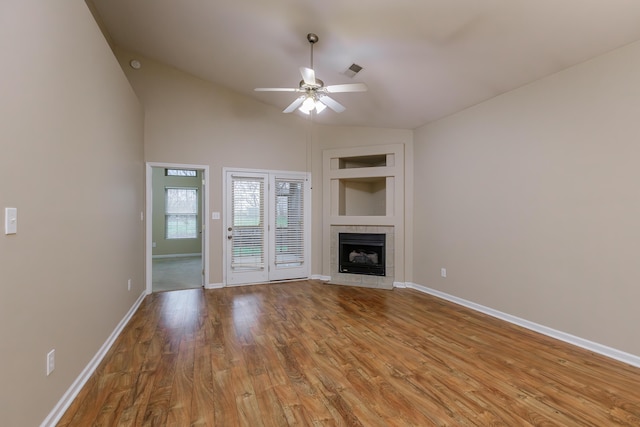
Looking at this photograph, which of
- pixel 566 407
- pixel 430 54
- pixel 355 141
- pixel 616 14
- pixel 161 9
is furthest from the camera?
Result: pixel 355 141

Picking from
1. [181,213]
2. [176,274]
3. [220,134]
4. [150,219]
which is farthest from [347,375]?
[181,213]

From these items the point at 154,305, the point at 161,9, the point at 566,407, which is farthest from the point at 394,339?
the point at 161,9

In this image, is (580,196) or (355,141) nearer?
(580,196)

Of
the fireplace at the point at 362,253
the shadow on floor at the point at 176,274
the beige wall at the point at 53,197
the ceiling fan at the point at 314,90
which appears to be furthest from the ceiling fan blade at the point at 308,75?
the shadow on floor at the point at 176,274

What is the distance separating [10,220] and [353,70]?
11.4 ft

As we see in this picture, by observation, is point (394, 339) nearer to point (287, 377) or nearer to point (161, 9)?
point (287, 377)

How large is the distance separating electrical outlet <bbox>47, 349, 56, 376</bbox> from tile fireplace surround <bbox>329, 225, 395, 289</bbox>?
13.3ft

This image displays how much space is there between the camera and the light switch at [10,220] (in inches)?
53.1

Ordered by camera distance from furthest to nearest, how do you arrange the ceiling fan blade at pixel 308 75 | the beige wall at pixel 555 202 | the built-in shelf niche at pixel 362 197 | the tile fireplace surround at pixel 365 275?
the built-in shelf niche at pixel 362 197
the tile fireplace surround at pixel 365 275
the ceiling fan blade at pixel 308 75
the beige wall at pixel 555 202

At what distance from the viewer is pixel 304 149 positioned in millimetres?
5602

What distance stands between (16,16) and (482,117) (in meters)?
4.47

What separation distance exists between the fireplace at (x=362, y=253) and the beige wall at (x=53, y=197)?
3.60m

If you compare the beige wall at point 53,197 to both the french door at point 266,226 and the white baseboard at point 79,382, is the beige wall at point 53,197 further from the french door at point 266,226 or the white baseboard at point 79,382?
the french door at point 266,226

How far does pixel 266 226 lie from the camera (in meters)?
5.32
